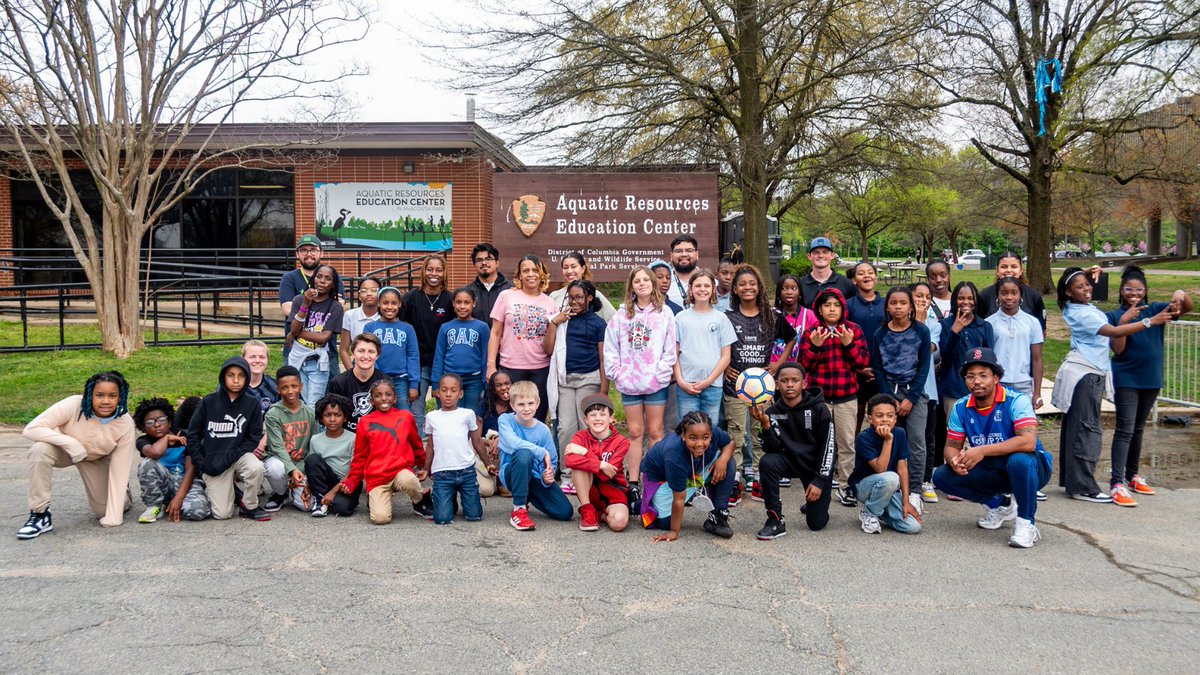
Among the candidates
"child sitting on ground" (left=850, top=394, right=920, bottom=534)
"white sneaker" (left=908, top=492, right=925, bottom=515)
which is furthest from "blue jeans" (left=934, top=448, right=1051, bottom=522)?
"child sitting on ground" (left=850, top=394, right=920, bottom=534)

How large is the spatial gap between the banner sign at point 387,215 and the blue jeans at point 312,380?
498 inches

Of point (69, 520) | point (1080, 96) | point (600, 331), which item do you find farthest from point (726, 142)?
point (69, 520)

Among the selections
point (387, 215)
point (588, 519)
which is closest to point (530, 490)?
point (588, 519)

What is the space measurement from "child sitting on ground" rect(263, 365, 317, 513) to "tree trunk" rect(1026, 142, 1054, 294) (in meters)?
18.0

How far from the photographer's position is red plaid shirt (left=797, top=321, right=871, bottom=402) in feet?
21.0

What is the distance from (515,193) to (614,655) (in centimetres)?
663

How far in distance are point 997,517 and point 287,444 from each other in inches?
186

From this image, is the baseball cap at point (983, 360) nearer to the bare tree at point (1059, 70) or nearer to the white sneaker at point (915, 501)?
the white sneaker at point (915, 501)

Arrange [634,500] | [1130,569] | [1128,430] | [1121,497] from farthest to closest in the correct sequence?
[1128,430] < [1121,497] < [634,500] < [1130,569]

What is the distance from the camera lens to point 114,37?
11.6 m

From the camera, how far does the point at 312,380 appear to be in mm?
7289

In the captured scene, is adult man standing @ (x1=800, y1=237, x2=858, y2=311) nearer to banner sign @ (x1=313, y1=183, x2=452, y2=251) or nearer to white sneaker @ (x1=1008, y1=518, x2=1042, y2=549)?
white sneaker @ (x1=1008, y1=518, x2=1042, y2=549)

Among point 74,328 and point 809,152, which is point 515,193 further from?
point 809,152

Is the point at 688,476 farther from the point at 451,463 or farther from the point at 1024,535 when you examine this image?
the point at 1024,535
